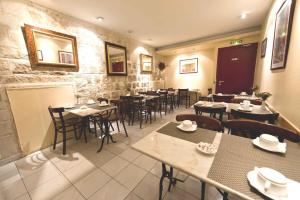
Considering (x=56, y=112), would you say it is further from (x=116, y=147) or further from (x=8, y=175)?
(x=116, y=147)

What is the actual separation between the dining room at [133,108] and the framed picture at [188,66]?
1.16m

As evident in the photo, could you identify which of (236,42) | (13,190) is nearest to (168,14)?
(236,42)

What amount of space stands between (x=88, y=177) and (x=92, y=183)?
135 mm

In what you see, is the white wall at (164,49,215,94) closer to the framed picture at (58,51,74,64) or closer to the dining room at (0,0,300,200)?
the dining room at (0,0,300,200)

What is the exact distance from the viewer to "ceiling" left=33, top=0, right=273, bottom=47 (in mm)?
2455

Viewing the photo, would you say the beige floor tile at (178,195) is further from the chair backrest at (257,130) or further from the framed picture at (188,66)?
the framed picture at (188,66)

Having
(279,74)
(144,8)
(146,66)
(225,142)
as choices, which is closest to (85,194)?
(225,142)

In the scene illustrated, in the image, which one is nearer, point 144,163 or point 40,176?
point 40,176

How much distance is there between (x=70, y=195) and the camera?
1.42 metres

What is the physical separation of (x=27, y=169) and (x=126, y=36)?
3.93 metres

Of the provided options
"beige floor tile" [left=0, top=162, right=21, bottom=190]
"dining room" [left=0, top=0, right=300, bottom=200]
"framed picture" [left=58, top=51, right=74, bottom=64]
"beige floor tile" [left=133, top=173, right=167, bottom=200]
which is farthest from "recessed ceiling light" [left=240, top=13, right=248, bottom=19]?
"beige floor tile" [left=0, top=162, right=21, bottom=190]

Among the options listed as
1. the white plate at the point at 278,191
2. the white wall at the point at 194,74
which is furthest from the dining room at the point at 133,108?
the white wall at the point at 194,74

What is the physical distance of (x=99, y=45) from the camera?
337 cm

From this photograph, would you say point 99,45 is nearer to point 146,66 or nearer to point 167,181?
point 146,66
